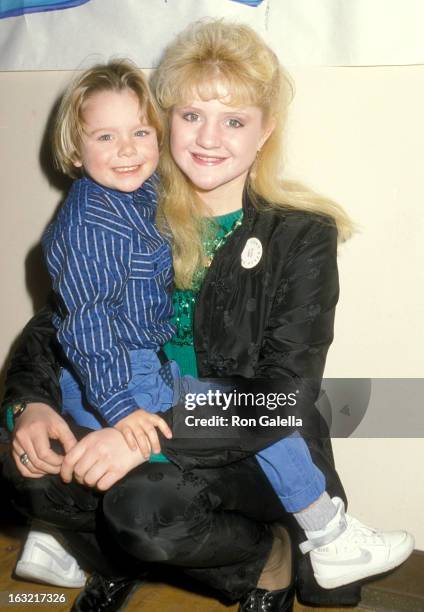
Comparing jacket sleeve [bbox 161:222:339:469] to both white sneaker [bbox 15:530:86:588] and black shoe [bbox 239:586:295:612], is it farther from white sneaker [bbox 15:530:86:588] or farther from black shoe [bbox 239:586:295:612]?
white sneaker [bbox 15:530:86:588]

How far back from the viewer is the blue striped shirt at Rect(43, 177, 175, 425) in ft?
3.39

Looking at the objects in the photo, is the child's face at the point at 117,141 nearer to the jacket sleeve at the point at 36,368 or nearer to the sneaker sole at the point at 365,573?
the jacket sleeve at the point at 36,368

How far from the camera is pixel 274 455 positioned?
113cm

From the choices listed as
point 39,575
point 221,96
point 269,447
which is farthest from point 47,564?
point 221,96

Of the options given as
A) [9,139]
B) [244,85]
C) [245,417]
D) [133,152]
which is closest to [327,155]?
[244,85]

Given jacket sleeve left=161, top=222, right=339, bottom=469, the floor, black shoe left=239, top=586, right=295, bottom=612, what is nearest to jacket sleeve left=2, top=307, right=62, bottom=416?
jacket sleeve left=161, top=222, right=339, bottom=469

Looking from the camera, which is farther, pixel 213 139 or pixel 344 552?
pixel 344 552

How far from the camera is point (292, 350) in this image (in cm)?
111

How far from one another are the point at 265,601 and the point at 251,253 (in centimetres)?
57

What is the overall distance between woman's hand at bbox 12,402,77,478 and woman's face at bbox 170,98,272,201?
1.43ft

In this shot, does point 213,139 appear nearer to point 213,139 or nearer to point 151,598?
point 213,139

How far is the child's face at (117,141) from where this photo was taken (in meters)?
1.08

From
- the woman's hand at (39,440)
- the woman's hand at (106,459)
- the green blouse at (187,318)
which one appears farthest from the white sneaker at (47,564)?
the green blouse at (187,318)

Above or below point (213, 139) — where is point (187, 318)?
below
